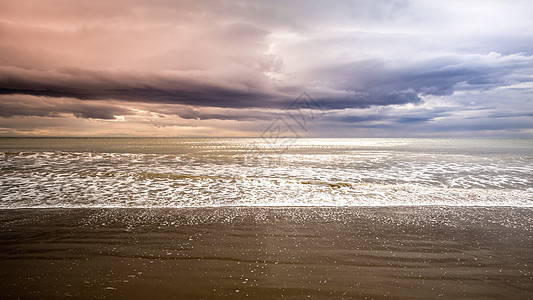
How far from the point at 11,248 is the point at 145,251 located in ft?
11.1

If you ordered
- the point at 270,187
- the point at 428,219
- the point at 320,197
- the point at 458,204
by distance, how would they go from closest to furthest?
the point at 428,219, the point at 458,204, the point at 320,197, the point at 270,187

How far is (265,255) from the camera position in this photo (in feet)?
20.9

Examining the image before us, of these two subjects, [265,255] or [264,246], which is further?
[264,246]

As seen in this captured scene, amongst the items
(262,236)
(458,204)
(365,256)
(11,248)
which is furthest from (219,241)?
(458,204)

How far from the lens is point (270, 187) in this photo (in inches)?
640

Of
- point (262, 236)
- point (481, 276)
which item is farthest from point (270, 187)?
point (481, 276)

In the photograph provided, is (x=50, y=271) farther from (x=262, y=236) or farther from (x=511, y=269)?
→ (x=511, y=269)

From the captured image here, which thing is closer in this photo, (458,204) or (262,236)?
(262,236)

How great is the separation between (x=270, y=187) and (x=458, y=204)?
933 cm

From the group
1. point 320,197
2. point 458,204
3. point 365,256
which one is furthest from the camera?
point 320,197

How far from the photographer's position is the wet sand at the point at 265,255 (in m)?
4.90

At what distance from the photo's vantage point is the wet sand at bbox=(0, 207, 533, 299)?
490cm

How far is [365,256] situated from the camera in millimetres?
6340

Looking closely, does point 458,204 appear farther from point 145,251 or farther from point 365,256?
point 145,251
